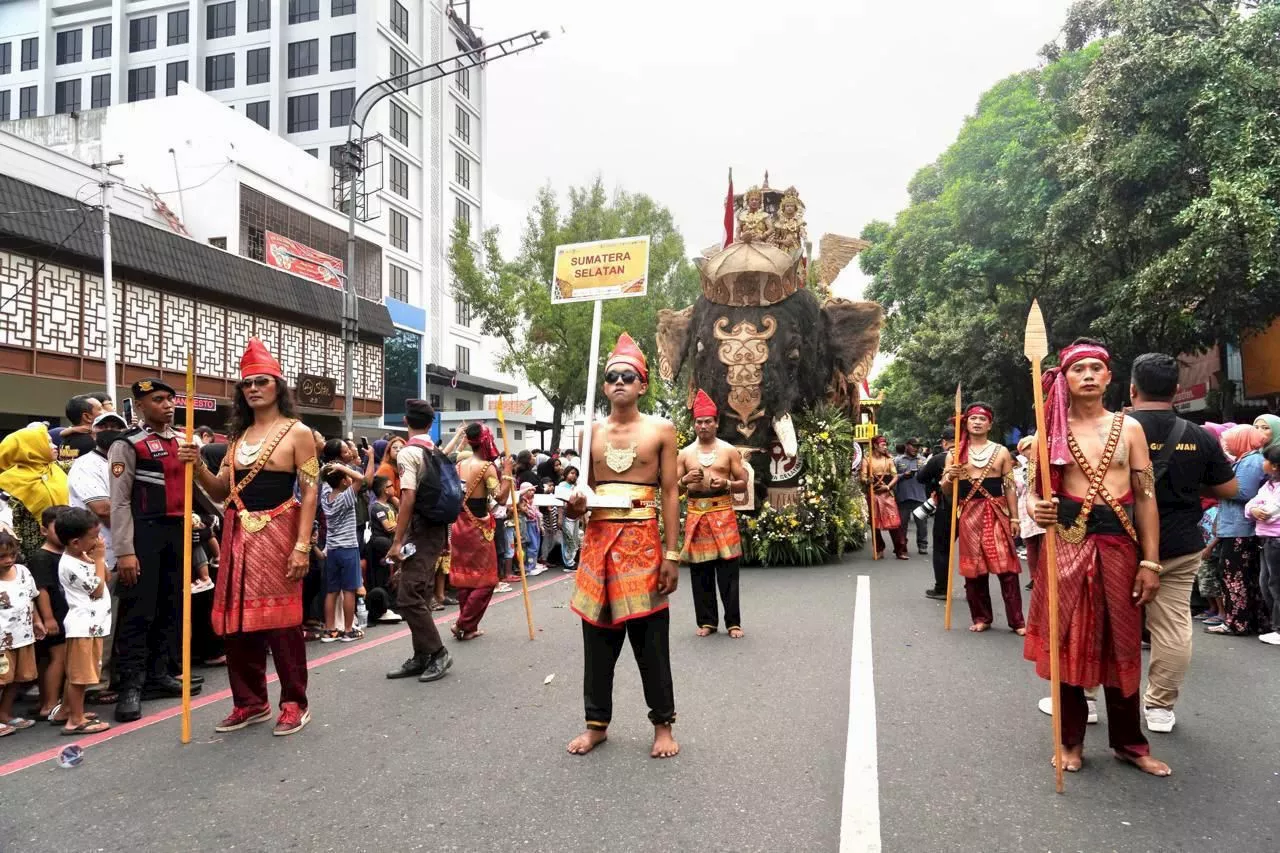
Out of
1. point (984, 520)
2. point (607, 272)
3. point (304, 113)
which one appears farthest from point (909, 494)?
point (304, 113)

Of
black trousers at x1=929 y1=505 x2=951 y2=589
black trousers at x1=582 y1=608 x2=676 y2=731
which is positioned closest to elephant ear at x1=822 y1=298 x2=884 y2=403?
black trousers at x1=929 y1=505 x2=951 y2=589

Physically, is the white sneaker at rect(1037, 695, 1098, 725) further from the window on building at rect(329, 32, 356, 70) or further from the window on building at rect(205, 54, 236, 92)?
the window on building at rect(205, 54, 236, 92)

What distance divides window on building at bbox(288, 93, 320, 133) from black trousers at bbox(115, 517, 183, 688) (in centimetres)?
3625

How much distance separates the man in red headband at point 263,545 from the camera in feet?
14.1

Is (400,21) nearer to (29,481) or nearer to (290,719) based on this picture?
(29,481)

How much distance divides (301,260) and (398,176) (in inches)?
510

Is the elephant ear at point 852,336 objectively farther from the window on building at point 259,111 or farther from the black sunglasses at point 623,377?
the window on building at point 259,111

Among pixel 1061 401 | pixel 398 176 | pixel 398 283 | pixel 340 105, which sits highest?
pixel 340 105

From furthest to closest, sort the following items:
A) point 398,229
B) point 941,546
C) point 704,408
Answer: point 398,229 → point 941,546 → point 704,408

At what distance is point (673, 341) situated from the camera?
446 inches

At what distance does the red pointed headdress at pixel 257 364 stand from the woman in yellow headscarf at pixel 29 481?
179 cm

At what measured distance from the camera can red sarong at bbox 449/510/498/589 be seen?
6.27m

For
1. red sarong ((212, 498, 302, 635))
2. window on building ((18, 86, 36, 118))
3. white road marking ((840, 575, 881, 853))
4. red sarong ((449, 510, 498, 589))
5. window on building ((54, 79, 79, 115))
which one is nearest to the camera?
Result: white road marking ((840, 575, 881, 853))

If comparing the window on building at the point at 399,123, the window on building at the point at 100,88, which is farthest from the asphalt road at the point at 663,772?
the window on building at the point at 100,88
